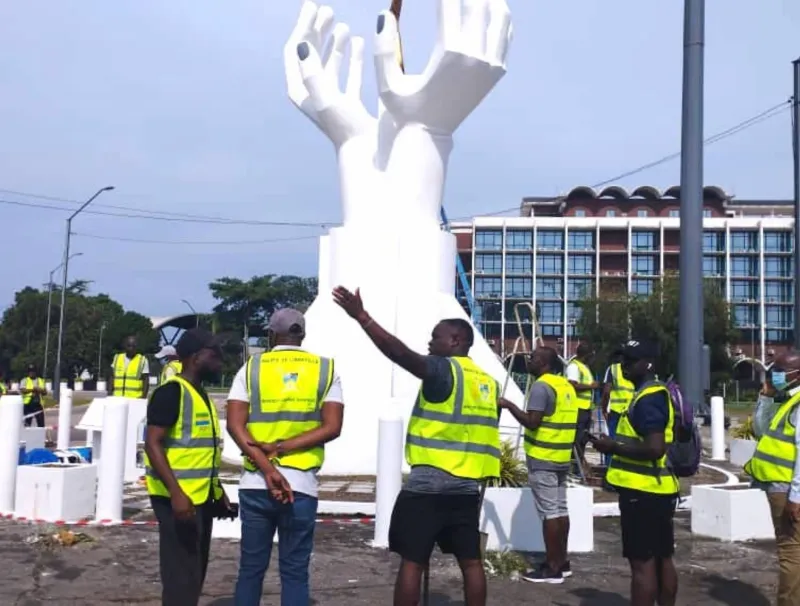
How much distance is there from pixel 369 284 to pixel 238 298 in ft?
209

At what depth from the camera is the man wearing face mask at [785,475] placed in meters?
5.05

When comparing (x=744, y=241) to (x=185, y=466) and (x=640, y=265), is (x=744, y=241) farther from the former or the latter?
(x=185, y=466)

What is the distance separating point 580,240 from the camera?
77438 mm

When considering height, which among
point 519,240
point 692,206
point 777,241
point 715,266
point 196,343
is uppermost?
point 519,240

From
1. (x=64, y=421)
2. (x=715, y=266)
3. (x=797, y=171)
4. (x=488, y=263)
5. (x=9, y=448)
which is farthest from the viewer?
(x=488, y=263)

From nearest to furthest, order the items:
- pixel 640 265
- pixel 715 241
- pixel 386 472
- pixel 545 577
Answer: pixel 545 577 < pixel 386 472 < pixel 715 241 < pixel 640 265

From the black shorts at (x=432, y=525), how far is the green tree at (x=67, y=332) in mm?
61120

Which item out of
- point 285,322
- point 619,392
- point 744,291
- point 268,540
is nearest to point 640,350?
point 285,322

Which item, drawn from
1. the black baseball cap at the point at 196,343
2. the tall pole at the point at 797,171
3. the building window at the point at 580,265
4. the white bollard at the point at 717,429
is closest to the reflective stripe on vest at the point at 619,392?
the black baseball cap at the point at 196,343

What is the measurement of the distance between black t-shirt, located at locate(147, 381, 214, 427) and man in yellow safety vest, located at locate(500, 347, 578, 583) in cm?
277

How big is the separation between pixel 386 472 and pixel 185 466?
328 centimetres

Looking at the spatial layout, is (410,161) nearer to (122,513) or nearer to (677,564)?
(122,513)

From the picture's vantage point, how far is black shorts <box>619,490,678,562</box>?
16.9ft

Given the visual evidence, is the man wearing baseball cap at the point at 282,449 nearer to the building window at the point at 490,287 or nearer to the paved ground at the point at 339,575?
the paved ground at the point at 339,575
